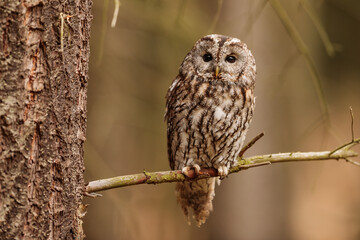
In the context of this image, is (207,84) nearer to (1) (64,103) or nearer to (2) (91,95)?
(1) (64,103)

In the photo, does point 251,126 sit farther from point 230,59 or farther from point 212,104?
point 212,104

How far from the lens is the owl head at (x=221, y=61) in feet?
7.84

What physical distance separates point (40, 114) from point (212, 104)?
112 cm

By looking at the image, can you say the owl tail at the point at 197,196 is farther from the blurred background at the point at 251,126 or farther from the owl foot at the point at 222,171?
the blurred background at the point at 251,126

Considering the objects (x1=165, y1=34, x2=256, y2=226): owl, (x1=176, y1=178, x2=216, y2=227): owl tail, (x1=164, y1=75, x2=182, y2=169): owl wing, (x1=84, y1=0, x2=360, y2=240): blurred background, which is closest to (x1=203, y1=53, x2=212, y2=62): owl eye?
(x1=165, y1=34, x2=256, y2=226): owl

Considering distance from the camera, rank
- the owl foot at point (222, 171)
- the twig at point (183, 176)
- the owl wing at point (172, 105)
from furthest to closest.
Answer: the owl wing at point (172, 105) → the owl foot at point (222, 171) → the twig at point (183, 176)

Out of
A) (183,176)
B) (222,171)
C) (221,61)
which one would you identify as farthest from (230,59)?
(183,176)

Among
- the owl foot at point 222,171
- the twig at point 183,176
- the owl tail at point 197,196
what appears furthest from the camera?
the owl tail at point 197,196

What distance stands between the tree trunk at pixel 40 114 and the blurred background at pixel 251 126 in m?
1.87

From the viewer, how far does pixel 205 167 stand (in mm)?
2520

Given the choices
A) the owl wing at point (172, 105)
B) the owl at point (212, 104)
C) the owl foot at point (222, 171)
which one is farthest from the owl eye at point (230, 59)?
the owl foot at point (222, 171)

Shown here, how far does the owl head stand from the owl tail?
0.65 meters

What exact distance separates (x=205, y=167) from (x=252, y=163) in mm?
589

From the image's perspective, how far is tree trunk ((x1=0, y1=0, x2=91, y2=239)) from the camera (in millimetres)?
1312
